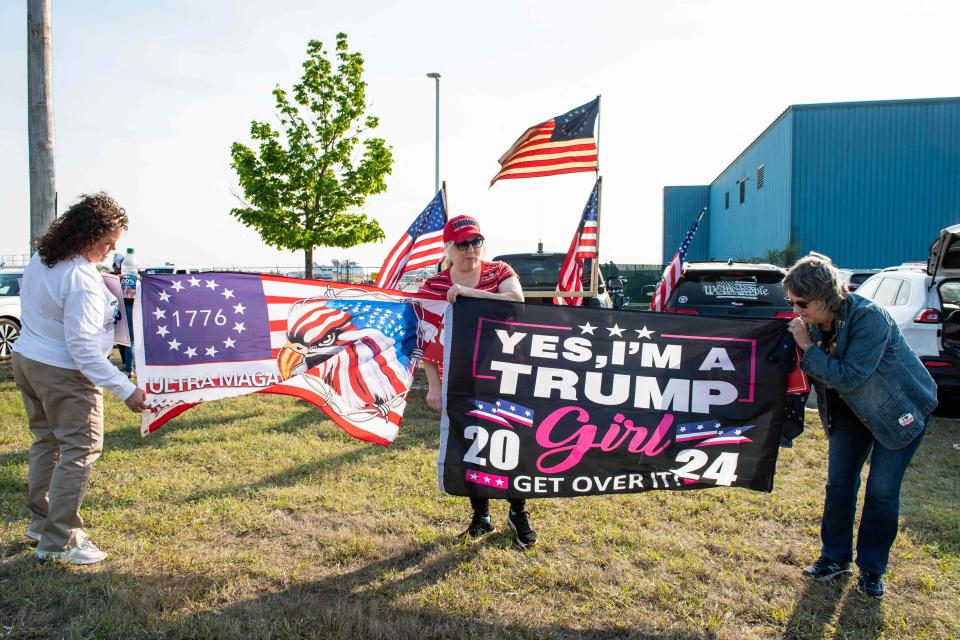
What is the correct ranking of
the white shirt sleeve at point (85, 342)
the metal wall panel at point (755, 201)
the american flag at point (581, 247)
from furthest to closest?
the metal wall panel at point (755, 201), the american flag at point (581, 247), the white shirt sleeve at point (85, 342)

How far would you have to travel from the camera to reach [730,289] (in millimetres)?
7980

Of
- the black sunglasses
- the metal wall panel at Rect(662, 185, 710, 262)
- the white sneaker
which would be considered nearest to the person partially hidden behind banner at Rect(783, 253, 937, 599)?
the black sunglasses

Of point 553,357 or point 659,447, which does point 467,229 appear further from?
point 659,447


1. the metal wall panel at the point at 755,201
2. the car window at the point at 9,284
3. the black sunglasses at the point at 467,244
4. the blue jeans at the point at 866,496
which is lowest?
the blue jeans at the point at 866,496

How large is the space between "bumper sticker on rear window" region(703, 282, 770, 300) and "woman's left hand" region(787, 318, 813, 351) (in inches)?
183

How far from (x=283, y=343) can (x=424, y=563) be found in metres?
1.59

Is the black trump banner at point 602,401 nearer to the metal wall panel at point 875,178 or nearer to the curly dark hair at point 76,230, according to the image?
the curly dark hair at point 76,230

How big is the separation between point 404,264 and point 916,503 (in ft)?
19.2

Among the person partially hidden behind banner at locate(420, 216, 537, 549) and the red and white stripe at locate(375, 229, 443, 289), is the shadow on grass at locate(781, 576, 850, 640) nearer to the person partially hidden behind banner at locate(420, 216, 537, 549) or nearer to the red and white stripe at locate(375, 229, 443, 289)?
the person partially hidden behind banner at locate(420, 216, 537, 549)

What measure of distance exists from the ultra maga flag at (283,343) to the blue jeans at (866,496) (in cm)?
243

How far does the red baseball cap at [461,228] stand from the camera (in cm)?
383

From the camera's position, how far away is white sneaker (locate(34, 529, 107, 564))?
3.66 meters

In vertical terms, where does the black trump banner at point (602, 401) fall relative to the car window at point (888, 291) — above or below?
below

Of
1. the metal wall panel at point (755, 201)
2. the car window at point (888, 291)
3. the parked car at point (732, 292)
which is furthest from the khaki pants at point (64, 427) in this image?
the metal wall panel at point (755, 201)
